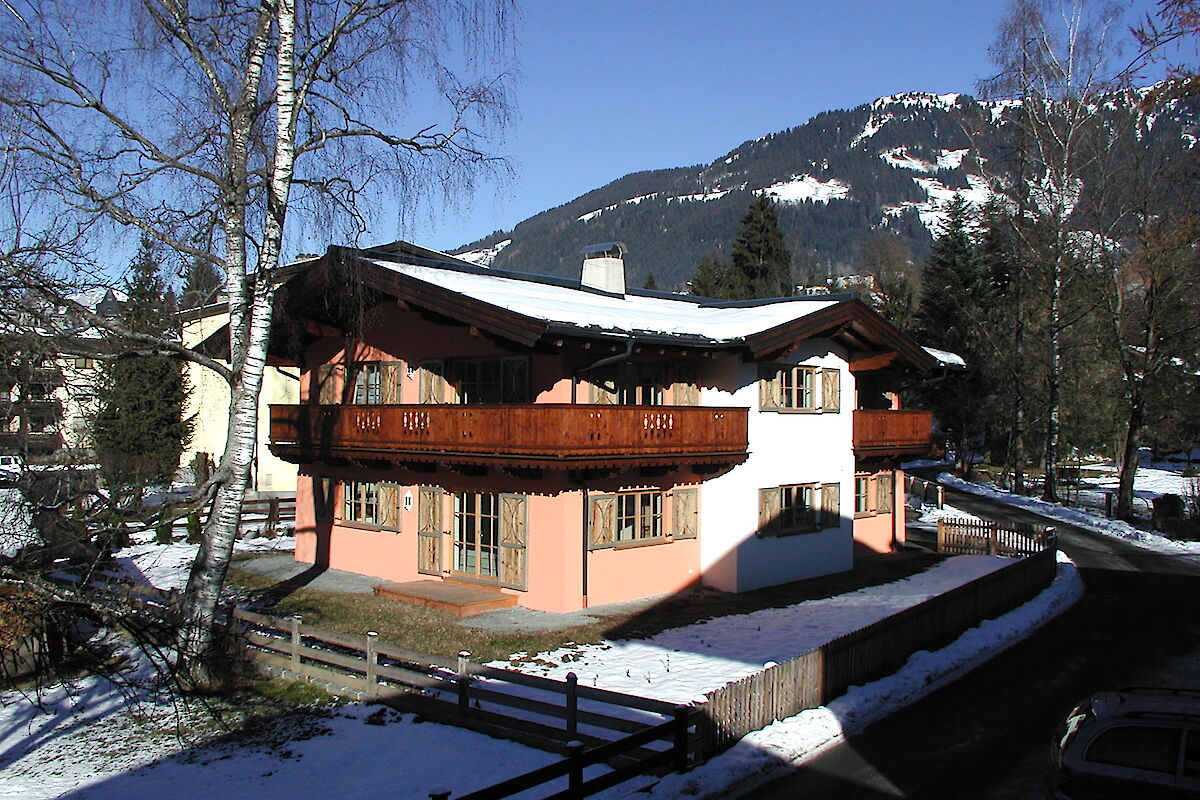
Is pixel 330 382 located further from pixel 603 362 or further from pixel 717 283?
pixel 717 283

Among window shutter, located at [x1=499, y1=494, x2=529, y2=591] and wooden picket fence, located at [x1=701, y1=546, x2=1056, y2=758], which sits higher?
window shutter, located at [x1=499, y1=494, x2=529, y2=591]

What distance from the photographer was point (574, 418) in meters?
18.3

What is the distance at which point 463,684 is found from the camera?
12.8 m

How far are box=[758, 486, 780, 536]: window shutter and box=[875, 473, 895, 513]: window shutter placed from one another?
A: 5732 millimetres

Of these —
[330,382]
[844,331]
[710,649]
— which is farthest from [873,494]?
[330,382]

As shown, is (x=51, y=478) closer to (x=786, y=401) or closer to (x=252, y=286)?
(x=252, y=286)

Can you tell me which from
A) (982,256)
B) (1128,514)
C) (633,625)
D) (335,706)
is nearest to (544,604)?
(633,625)

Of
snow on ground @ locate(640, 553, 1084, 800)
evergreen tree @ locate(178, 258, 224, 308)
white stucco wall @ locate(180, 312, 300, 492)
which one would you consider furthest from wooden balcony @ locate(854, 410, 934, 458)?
white stucco wall @ locate(180, 312, 300, 492)

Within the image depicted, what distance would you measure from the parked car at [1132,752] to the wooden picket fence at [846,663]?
12.1ft

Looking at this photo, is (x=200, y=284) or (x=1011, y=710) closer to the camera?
(x=1011, y=710)

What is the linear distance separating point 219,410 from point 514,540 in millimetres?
28076

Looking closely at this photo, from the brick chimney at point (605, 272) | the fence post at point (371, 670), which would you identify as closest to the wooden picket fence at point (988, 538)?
the brick chimney at point (605, 272)

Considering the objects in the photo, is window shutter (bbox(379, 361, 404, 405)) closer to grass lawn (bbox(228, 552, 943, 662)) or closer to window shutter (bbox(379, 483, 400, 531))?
window shutter (bbox(379, 483, 400, 531))

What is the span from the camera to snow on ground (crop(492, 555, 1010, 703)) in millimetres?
14789
